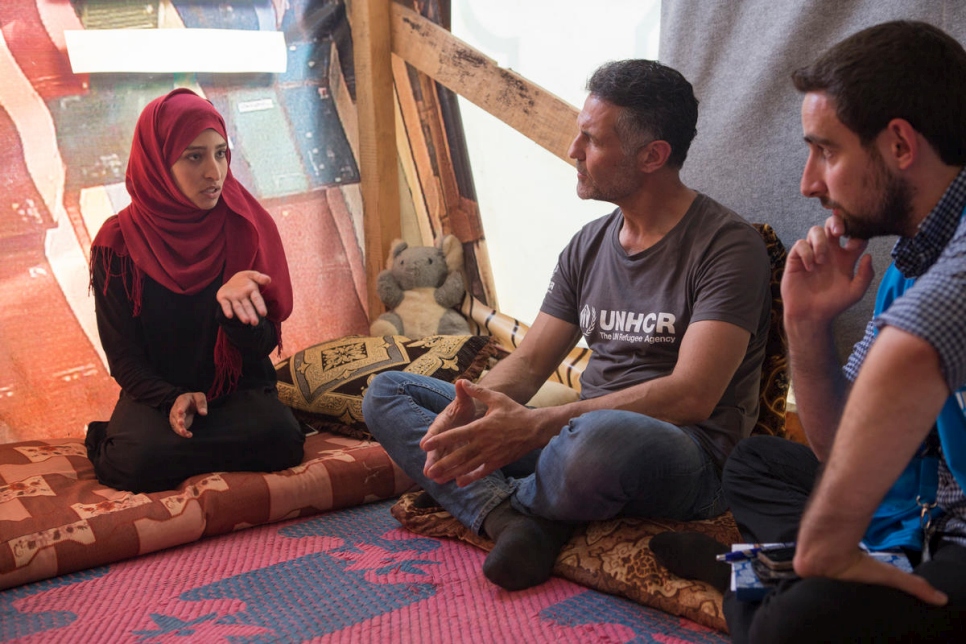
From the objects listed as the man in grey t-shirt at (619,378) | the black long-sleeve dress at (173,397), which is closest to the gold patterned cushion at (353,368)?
the black long-sleeve dress at (173,397)

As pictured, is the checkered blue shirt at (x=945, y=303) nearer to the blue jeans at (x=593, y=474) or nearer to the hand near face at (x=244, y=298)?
the blue jeans at (x=593, y=474)

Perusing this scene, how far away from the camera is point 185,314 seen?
2.62 meters

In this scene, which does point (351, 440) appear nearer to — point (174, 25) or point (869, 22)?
point (174, 25)

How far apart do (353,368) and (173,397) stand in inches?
25.8

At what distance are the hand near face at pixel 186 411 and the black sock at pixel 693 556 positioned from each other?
1322 mm

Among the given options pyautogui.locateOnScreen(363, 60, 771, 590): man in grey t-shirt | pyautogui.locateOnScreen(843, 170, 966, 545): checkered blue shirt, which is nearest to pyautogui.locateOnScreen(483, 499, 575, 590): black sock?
pyautogui.locateOnScreen(363, 60, 771, 590): man in grey t-shirt

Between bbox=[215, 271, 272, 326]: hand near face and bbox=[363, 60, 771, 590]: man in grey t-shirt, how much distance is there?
423 mm

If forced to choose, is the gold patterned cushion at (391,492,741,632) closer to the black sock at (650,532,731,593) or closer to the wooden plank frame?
the black sock at (650,532,731,593)

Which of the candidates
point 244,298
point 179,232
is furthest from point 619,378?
A: point 179,232

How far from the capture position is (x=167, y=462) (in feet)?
8.02

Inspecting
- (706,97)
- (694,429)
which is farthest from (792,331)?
(706,97)

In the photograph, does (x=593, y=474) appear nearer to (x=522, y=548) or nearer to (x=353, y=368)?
(x=522, y=548)

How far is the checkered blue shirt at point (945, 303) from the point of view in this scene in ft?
3.51

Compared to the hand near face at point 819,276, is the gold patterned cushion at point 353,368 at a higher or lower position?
lower
